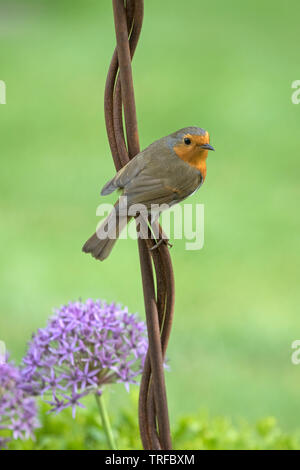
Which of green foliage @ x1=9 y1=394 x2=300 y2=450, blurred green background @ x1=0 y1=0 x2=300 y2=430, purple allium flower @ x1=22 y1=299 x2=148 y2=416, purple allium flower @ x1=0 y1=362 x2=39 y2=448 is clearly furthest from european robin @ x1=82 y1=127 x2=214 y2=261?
blurred green background @ x1=0 y1=0 x2=300 y2=430

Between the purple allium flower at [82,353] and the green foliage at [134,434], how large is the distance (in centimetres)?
Result: 39

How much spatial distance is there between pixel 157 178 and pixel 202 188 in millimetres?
2689

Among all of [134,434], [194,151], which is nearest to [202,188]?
[134,434]

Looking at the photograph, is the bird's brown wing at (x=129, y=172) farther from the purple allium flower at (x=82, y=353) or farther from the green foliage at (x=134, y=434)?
the green foliage at (x=134, y=434)

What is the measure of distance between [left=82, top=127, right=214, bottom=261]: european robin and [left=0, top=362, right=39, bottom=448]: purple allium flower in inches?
12.1

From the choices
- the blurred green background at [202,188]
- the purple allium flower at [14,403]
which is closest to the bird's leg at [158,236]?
the purple allium flower at [14,403]

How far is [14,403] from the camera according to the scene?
3.67 feet

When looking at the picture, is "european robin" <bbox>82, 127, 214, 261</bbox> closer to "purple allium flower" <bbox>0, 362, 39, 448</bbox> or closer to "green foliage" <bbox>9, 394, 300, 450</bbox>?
"purple allium flower" <bbox>0, 362, 39, 448</bbox>

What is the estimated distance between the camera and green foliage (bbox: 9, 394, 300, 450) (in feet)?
4.78

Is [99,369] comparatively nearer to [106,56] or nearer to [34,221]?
[34,221]

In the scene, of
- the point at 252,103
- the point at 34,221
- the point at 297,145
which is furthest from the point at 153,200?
the point at 252,103

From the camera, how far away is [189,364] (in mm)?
2639

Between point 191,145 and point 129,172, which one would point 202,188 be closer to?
point 191,145

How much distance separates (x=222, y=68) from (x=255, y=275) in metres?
2.42
